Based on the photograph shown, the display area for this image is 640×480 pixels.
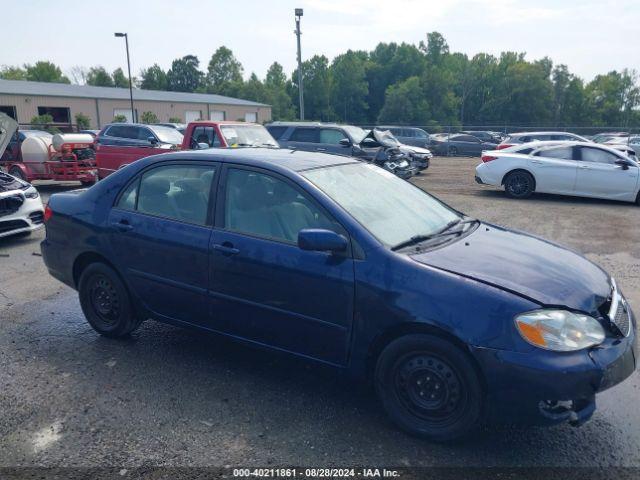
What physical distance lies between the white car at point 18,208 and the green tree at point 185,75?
4409 inches

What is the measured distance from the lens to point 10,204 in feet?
26.9

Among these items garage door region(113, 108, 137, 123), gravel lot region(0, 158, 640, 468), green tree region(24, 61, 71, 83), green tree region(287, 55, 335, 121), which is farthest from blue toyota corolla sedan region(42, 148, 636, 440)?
green tree region(24, 61, 71, 83)

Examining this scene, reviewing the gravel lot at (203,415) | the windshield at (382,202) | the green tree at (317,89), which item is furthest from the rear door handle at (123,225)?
the green tree at (317,89)

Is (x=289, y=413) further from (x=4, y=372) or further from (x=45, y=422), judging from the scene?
(x=4, y=372)

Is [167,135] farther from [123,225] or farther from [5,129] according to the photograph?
[123,225]

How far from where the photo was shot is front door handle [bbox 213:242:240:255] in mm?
3756

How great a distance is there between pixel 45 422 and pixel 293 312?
1.69 metres

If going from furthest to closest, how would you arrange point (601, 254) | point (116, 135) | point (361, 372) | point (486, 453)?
1. point (116, 135)
2. point (601, 254)
3. point (361, 372)
4. point (486, 453)

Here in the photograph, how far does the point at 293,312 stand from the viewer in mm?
3537

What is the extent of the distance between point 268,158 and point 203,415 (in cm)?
183

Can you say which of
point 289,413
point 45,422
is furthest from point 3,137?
point 289,413

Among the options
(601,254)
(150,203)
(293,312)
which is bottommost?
(601,254)

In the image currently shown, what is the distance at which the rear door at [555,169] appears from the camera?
12.7m

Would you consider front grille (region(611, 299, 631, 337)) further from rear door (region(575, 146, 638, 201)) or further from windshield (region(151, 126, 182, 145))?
windshield (region(151, 126, 182, 145))
